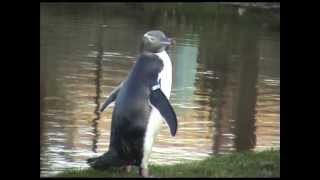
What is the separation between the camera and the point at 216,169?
24.0 ft

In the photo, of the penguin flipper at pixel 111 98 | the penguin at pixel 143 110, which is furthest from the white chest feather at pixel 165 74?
the penguin flipper at pixel 111 98

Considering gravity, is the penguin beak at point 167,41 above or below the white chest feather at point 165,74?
above

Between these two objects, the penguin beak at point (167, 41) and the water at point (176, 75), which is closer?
the penguin beak at point (167, 41)

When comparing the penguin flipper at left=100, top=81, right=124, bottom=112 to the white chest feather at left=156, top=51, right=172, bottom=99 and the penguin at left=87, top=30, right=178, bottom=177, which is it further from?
the white chest feather at left=156, top=51, right=172, bottom=99

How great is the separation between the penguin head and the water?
1.09 ft

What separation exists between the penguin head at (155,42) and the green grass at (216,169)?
3.80ft

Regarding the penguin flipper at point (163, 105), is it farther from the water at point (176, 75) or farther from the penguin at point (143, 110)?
the water at point (176, 75)

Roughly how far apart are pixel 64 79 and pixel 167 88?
1.40 metres

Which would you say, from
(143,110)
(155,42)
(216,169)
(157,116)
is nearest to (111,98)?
(143,110)

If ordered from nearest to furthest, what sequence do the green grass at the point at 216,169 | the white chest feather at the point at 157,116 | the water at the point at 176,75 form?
the white chest feather at the point at 157,116 → the green grass at the point at 216,169 → the water at the point at 176,75

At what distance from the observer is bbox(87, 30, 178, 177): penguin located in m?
7.04

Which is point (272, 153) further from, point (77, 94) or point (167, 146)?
point (77, 94)

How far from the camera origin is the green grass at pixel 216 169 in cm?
715
